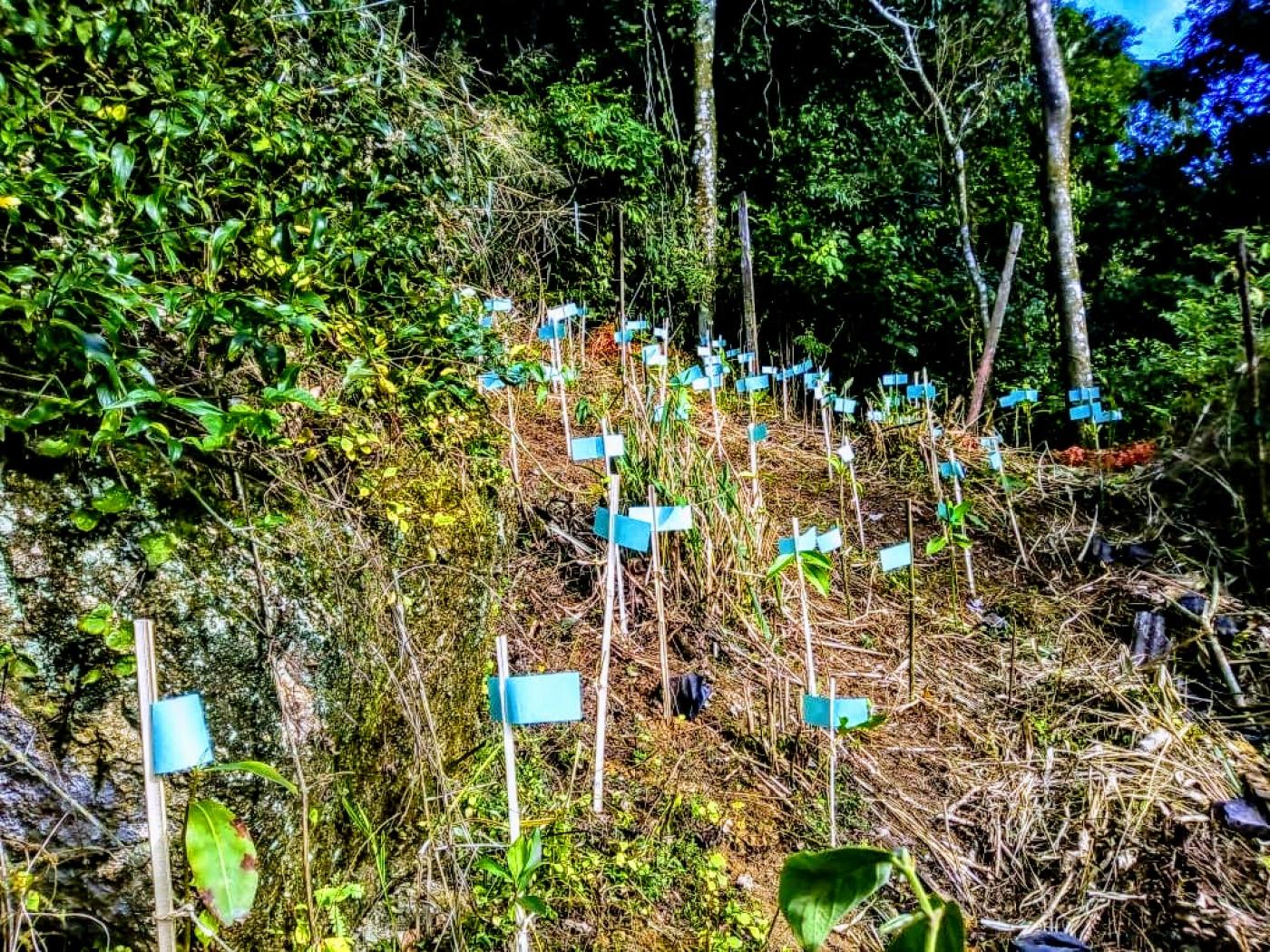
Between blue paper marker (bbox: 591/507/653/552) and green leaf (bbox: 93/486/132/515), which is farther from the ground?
green leaf (bbox: 93/486/132/515)

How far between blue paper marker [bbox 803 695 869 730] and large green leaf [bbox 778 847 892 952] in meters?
1.09

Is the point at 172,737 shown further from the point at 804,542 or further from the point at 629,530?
the point at 804,542

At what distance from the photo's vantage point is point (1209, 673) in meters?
2.01

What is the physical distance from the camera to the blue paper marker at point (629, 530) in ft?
5.02

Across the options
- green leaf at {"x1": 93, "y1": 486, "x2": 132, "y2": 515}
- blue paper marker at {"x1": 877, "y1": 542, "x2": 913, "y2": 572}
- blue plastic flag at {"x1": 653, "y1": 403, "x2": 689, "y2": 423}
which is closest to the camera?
green leaf at {"x1": 93, "y1": 486, "x2": 132, "y2": 515}

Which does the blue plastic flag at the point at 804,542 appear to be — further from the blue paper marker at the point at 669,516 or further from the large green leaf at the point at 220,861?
the large green leaf at the point at 220,861

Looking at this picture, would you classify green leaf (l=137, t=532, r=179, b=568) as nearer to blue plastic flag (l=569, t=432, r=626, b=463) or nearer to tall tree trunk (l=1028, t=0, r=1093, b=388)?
blue plastic flag (l=569, t=432, r=626, b=463)

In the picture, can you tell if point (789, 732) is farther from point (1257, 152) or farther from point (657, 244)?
point (1257, 152)

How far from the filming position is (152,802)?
742mm

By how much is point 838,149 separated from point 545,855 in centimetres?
672

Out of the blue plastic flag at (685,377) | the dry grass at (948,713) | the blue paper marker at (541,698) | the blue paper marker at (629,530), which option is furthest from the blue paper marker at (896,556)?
the blue paper marker at (541,698)

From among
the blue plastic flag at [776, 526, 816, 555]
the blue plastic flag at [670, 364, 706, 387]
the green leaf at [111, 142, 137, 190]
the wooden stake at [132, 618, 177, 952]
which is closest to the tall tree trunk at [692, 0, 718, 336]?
the blue plastic flag at [670, 364, 706, 387]

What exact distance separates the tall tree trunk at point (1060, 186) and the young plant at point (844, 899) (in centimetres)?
434

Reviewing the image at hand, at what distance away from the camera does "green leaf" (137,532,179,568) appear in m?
1.13
